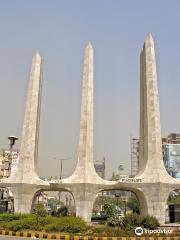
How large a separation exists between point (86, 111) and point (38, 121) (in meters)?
9.88

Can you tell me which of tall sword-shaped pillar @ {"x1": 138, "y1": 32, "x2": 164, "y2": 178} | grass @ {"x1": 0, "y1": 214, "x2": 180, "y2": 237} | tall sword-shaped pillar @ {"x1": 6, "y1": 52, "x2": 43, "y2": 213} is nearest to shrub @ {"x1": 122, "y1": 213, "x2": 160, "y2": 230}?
grass @ {"x1": 0, "y1": 214, "x2": 180, "y2": 237}

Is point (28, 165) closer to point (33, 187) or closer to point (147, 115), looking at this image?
point (33, 187)

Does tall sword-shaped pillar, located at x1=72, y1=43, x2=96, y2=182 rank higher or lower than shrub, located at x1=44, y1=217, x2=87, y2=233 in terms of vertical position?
higher

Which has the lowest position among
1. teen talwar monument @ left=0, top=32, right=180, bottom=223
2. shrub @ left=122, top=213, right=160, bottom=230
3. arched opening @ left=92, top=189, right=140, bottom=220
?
arched opening @ left=92, top=189, right=140, bottom=220

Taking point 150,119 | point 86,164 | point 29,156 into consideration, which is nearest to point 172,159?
point 150,119

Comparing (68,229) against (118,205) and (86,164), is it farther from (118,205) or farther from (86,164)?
(118,205)

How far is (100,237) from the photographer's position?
19.2 m

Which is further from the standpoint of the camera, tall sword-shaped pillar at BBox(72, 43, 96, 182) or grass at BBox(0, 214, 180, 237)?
tall sword-shaped pillar at BBox(72, 43, 96, 182)

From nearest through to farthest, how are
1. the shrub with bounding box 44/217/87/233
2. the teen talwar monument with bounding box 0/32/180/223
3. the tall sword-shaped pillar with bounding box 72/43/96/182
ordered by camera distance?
the shrub with bounding box 44/217/87/233, the teen talwar monument with bounding box 0/32/180/223, the tall sword-shaped pillar with bounding box 72/43/96/182

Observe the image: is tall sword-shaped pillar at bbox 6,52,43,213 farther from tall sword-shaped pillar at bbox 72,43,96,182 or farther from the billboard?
the billboard

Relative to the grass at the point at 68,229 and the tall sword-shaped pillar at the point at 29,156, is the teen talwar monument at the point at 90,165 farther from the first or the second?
the grass at the point at 68,229

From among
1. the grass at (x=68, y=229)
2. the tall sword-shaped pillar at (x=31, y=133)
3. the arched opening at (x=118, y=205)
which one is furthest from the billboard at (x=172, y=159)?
the grass at (x=68, y=229)

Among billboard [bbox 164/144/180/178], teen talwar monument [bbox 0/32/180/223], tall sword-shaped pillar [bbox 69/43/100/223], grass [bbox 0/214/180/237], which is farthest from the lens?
billboard [bbox 164/144/180/178]

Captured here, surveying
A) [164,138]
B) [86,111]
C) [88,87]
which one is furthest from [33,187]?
[164,138]
